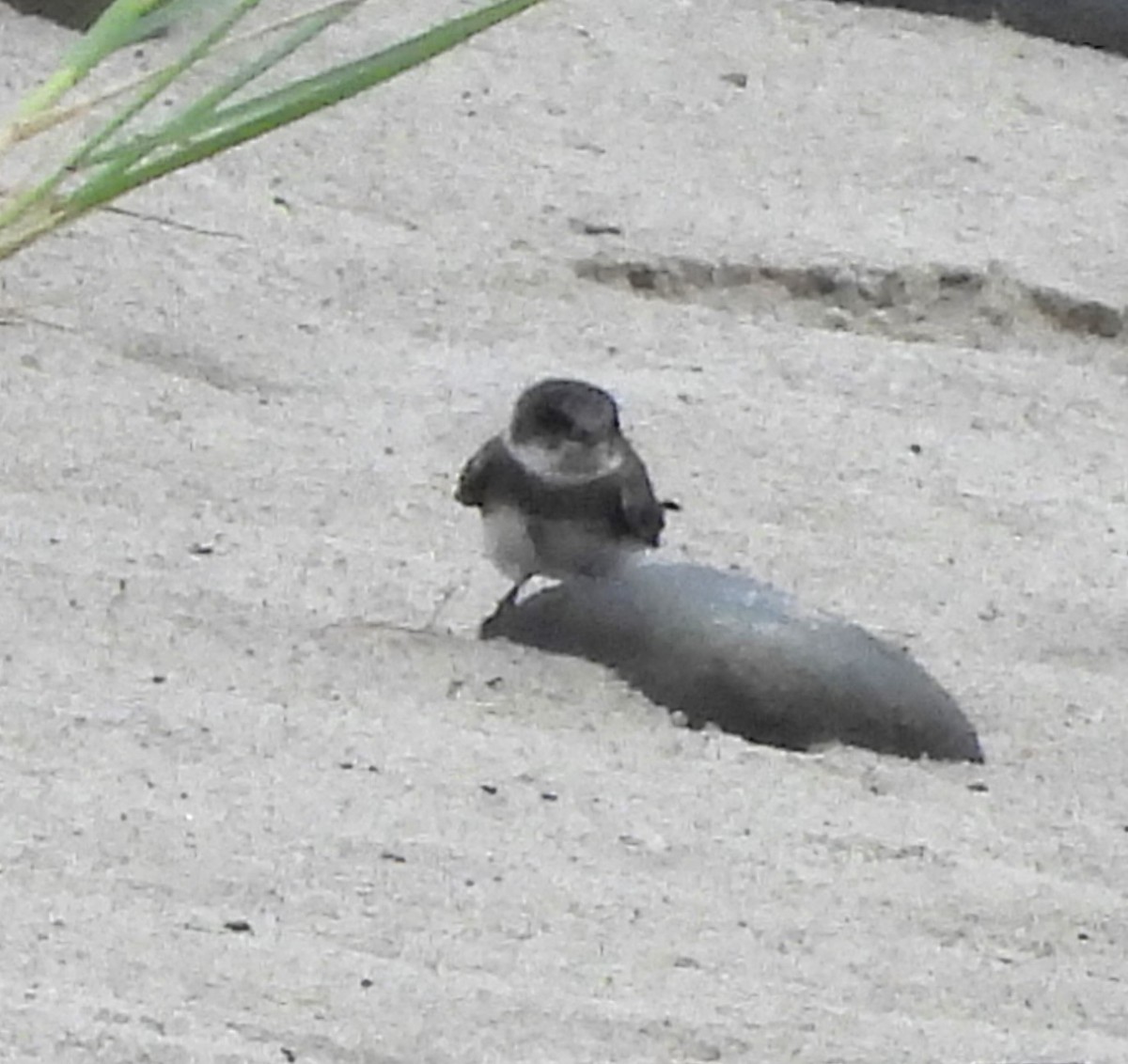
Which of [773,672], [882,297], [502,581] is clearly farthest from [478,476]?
[882,297]

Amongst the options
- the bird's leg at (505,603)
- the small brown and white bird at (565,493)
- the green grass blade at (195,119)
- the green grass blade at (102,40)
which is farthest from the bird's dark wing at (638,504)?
the green grass blade at (102,40)

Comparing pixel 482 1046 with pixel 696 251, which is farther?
pixel 696 251

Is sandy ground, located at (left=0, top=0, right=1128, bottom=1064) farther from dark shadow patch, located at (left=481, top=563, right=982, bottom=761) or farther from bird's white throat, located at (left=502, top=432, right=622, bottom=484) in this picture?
bird's white throat, located at (left=502, top=432, right=622, bottom=484)

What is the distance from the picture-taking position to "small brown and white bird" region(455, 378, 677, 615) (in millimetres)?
3820

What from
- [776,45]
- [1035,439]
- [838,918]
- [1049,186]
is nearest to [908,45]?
[776,45]

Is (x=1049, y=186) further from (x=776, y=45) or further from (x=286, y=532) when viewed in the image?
(x=286, y=532)

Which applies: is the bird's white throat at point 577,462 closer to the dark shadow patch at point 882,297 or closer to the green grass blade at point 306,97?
the green grass blade at point 306,97

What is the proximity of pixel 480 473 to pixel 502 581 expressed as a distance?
141mm

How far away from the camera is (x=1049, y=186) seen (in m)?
5.52

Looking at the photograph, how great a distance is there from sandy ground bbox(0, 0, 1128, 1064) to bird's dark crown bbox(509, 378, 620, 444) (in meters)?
0.22

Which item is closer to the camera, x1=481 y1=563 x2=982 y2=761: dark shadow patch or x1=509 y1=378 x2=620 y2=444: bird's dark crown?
x1=481 y1=563 x2=982 y2=761: dark shadow patch

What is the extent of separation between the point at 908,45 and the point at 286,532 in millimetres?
2608

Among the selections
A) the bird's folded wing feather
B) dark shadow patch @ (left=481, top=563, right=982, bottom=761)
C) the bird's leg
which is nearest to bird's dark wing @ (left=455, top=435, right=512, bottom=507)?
the bird's folded wing feather

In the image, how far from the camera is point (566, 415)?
3.83m
